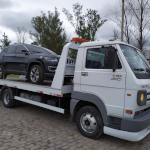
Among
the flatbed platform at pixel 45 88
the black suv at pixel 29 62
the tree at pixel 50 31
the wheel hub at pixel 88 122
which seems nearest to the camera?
the wheel hub at pixel 88 122

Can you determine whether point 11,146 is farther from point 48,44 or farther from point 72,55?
point 48,44

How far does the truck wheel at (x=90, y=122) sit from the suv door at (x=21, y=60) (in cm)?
305

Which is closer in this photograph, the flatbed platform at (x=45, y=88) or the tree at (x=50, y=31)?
the flatbed platform at (x=45, y=88)

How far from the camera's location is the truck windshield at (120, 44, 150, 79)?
3.48 metres

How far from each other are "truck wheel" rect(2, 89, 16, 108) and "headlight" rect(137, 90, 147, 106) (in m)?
4.99

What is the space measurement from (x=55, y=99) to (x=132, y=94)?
94.3 inches

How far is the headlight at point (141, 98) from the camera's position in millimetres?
3191

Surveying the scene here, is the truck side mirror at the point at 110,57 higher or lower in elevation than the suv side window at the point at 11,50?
lower

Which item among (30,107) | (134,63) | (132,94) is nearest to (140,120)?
(132,94)

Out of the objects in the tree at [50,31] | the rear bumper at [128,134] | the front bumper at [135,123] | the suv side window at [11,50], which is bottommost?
the rear bumper at [128,134]

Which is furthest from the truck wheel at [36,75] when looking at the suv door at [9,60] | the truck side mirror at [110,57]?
the truck side mirror at [110,57]

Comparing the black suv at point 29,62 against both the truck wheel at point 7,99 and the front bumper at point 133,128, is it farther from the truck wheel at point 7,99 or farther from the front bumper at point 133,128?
the front bumper at point 133,128

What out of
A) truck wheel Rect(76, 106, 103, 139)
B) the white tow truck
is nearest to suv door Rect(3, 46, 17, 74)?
the white tow truck

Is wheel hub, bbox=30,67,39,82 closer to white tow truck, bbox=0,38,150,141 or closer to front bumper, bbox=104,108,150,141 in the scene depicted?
white tow truck, bbox=0,38,150,141
